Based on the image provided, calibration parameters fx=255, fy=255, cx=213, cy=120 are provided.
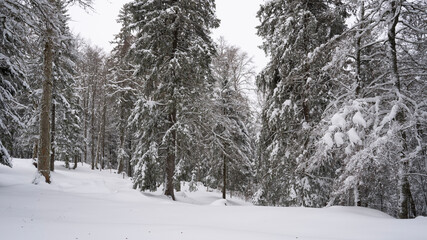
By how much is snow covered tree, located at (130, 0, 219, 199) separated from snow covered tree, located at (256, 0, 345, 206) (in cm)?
301

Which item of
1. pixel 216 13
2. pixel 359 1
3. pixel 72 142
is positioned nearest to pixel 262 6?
pixel 216 13

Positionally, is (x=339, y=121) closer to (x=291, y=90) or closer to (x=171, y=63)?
(x=291, y=90)

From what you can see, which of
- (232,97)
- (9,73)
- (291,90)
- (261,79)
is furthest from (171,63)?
(232,97)

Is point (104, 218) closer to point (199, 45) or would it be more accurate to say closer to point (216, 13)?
point (199, 45)

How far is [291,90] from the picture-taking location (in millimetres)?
11484

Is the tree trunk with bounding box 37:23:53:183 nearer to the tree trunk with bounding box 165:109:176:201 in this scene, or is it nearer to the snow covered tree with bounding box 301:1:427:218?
the tree trunk with bounding box 165:109:176:201

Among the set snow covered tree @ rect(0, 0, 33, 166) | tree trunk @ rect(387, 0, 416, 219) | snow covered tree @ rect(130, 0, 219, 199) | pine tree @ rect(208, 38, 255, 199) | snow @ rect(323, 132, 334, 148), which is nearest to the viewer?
snow @ rect(323, 132, 334, 148)

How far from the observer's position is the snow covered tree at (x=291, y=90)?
398 inches

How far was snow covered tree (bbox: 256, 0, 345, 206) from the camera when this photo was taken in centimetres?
1011

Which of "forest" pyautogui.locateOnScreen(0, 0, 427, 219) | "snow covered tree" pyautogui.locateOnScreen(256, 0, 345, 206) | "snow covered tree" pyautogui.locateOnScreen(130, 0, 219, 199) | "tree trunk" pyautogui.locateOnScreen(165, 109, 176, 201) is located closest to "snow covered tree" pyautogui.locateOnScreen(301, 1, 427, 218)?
"forest" pyautogui.locateOnScreen(0, 0, 427, 219)

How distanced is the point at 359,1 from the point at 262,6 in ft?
17.9

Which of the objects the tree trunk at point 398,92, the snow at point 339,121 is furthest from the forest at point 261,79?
the snow at point 339,121

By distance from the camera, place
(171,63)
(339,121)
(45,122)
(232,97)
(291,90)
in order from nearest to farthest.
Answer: (339,121)
(45,122)
(171,63)
(291,90)
(232,97)

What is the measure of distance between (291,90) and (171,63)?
5467 mm
